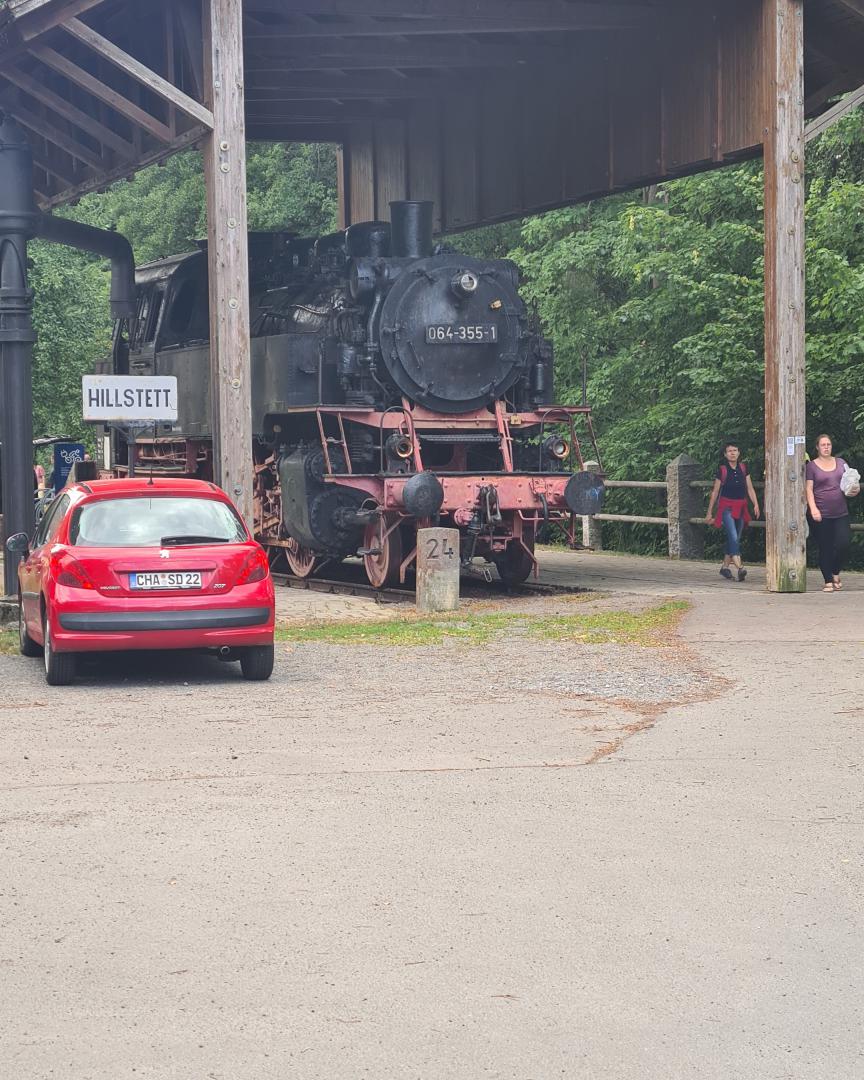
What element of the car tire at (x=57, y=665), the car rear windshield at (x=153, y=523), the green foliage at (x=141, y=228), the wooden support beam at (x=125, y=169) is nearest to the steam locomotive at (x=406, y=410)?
the wooden support beam at (x=125, y=169)

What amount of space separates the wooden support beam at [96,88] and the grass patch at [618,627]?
6.92 m

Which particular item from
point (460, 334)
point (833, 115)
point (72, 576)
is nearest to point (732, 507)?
point (460, 334)

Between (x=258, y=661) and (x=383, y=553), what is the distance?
24.4ft

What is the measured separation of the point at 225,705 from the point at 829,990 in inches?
249

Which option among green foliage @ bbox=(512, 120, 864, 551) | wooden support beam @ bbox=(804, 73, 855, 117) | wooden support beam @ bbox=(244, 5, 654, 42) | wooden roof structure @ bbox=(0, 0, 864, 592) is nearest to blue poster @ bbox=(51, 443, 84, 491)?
wooden roof structure @ bbox=(0, 0, 864, 592)

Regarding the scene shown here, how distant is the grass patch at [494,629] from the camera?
14.6 m

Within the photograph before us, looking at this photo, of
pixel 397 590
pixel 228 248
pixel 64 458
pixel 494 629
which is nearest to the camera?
pixel 494 629

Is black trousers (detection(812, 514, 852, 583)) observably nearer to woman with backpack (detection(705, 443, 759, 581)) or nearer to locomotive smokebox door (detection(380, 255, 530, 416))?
woman with backpack (detection(705, 443, 759, 581))

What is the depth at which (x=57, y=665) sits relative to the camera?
1189 centimetres

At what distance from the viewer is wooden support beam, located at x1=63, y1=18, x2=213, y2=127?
16562mm

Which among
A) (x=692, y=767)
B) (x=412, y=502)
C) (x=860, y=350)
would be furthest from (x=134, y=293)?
(x=692, y=767)

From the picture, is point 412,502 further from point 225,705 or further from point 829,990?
point 829,990

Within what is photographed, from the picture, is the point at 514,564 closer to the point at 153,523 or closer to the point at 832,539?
the point at 832,539

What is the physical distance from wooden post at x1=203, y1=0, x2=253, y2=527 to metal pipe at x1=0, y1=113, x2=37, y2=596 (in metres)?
2.13
